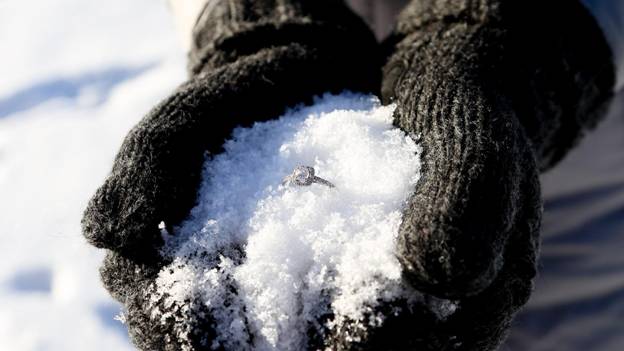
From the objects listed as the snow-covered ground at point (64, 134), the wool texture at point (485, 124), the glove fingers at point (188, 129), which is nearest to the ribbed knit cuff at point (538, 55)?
the wool texture at point (485, 124)

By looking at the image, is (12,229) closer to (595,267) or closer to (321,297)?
(321,297)

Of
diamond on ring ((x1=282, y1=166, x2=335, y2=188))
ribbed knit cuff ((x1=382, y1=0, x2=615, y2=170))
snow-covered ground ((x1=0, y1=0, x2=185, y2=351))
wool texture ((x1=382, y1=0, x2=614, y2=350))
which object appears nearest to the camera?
wool texture ((x1=382, y1=0, x2=614, y2=350))

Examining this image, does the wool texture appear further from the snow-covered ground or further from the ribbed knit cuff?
the snow-covered ground

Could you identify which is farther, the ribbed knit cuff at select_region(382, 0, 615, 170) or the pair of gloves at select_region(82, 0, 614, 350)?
the ribbed knit cuff at select_region(382, 0, 615, 170)

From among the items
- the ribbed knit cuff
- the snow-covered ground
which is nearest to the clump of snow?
the ribbed knit cuff

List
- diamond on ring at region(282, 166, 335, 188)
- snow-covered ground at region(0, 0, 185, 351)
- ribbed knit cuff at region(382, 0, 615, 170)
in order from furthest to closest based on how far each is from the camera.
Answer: snow-covered ground at region(0, 0, 185, 351), ribbed knit cuff at region(382, 0, 615, 170), diamond on ring at region(282, 166, 335, 188)

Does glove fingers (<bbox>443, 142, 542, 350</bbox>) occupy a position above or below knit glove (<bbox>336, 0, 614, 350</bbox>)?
below

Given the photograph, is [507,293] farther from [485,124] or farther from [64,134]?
[64,134]

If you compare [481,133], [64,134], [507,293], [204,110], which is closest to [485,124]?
[481,133]
